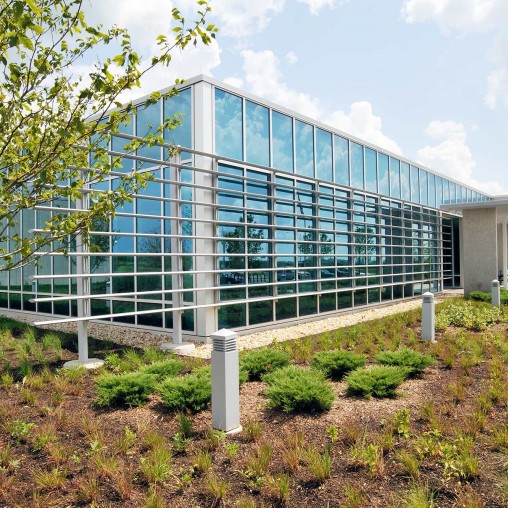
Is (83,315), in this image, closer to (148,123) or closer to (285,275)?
(148,123)

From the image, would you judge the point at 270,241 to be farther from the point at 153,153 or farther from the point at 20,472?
the point at 20,472

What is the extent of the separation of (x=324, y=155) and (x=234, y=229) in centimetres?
554

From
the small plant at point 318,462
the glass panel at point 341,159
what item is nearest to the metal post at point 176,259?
the small plant at point 318,462

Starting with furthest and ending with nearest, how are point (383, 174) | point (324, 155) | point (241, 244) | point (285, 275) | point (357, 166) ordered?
1. point (383, 174)
2. point (357, 166)
3. point (324, 155)
4. point (285, 275)
5. point (241, 244)

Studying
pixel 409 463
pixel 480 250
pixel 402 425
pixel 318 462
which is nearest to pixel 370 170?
pixel 480 250

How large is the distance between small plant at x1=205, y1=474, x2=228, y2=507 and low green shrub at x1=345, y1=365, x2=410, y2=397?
2848 mm

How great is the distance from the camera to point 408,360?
741 centimetres

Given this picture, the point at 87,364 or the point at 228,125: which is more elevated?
the point at 228,125

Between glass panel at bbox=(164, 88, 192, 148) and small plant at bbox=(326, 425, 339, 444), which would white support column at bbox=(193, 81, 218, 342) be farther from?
small plant at bbox=(326, 425, 339, 444)

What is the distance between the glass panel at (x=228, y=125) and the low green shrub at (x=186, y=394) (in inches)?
261

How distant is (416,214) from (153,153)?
15.1 meters

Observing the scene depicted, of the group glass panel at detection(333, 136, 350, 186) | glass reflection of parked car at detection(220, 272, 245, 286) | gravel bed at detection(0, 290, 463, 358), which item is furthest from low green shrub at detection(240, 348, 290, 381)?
glass panel at detection(333, 136, 350, 186)

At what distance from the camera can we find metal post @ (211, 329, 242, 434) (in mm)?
4938

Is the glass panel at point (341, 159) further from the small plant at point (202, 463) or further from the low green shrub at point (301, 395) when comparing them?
the small plant at point (202, 463)
